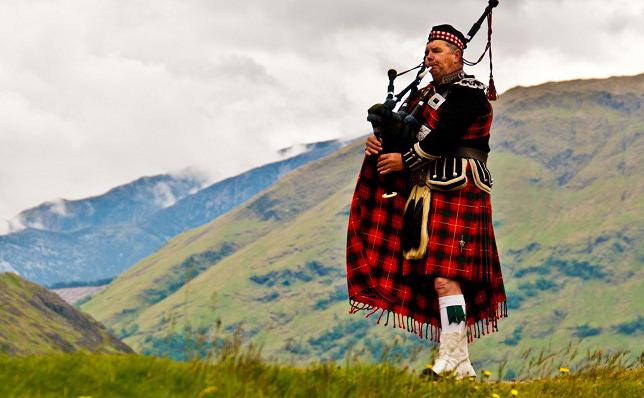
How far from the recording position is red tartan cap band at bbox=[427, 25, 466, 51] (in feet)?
30.8

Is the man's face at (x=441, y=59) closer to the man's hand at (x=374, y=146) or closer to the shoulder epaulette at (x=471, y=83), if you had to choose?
the shoulder epaulette at (x=471, y=83)

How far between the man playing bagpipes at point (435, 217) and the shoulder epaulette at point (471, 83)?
10 mm

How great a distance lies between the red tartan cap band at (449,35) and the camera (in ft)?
30.8

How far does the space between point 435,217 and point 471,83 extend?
142 centimetres

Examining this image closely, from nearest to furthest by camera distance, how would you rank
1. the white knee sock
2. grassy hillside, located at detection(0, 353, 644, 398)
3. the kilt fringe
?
1. grassy hillside, located at detection(0, 353, 644, 398)
2. the white knee sock
3. the kilt fringe

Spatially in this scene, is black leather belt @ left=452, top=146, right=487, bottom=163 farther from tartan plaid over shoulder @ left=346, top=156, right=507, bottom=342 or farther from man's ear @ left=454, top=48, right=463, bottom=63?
man's ear @ left=454, top=48, right=463, bottom=63

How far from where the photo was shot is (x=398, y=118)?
9258 millimetres

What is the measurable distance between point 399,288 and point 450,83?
227 centimetres

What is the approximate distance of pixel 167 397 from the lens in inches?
193

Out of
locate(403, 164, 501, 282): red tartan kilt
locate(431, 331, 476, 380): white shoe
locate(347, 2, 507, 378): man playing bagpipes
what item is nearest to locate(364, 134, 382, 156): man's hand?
locate(347, 2, 507, 378): man playing bagpipes

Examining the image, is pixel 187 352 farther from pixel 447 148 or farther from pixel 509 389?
pixel 447 148

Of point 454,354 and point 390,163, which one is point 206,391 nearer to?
point 454,354

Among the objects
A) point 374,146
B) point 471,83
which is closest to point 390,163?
point 374,146

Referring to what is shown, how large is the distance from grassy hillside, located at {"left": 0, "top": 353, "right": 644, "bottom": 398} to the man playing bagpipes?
2.07 meters
